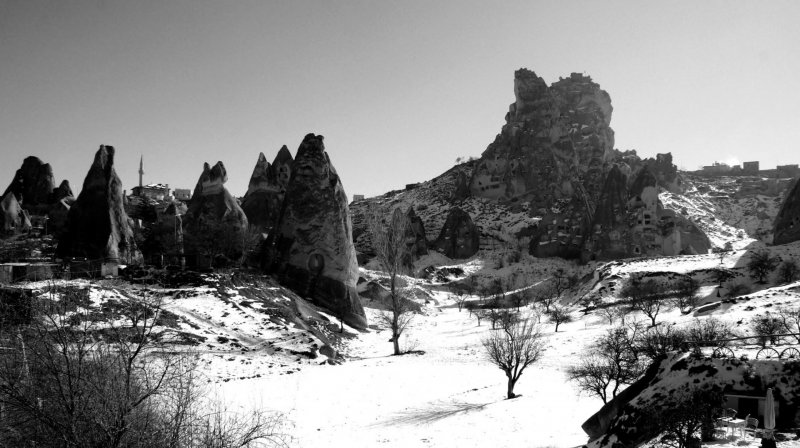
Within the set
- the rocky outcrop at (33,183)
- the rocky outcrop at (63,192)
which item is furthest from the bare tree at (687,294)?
the rocky outcrop at (33,183)

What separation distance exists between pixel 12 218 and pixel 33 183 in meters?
19.0

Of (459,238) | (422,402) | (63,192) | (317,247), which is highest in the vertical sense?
(63,192)

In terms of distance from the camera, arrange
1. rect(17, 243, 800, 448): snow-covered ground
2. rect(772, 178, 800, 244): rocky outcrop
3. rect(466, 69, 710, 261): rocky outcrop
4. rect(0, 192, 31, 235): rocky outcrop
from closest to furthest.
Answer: rect(17, 243, 800, 448): snow-covered ground < rect(0, 192, 31, 235): rocky outcrop < rect(772, 178, 800, 244): rocky outcrop < rect(466, 69, 710, 261): rocky outcrop

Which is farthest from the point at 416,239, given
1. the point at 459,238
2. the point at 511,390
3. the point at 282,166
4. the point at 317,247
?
the point at 511,390

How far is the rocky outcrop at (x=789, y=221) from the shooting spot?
64250 mm

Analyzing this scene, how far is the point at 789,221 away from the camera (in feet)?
216

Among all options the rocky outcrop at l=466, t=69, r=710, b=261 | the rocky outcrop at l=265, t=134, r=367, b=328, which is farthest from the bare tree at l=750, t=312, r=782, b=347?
the rocky outcrop at l=466, t=69, r=710, b=261

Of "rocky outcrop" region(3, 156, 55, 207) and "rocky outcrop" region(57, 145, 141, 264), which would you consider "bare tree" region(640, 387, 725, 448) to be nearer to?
"rocky outcrop" region(57, 145, 141, 264)

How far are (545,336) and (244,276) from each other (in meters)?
22.9

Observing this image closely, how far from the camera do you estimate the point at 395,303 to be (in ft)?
116

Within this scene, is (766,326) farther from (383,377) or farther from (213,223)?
(213,223)

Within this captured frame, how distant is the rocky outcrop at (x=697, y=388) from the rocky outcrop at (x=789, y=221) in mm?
70092

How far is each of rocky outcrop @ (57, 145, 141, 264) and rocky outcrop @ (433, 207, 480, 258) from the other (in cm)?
5588

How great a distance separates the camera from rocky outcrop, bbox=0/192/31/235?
201 feet
